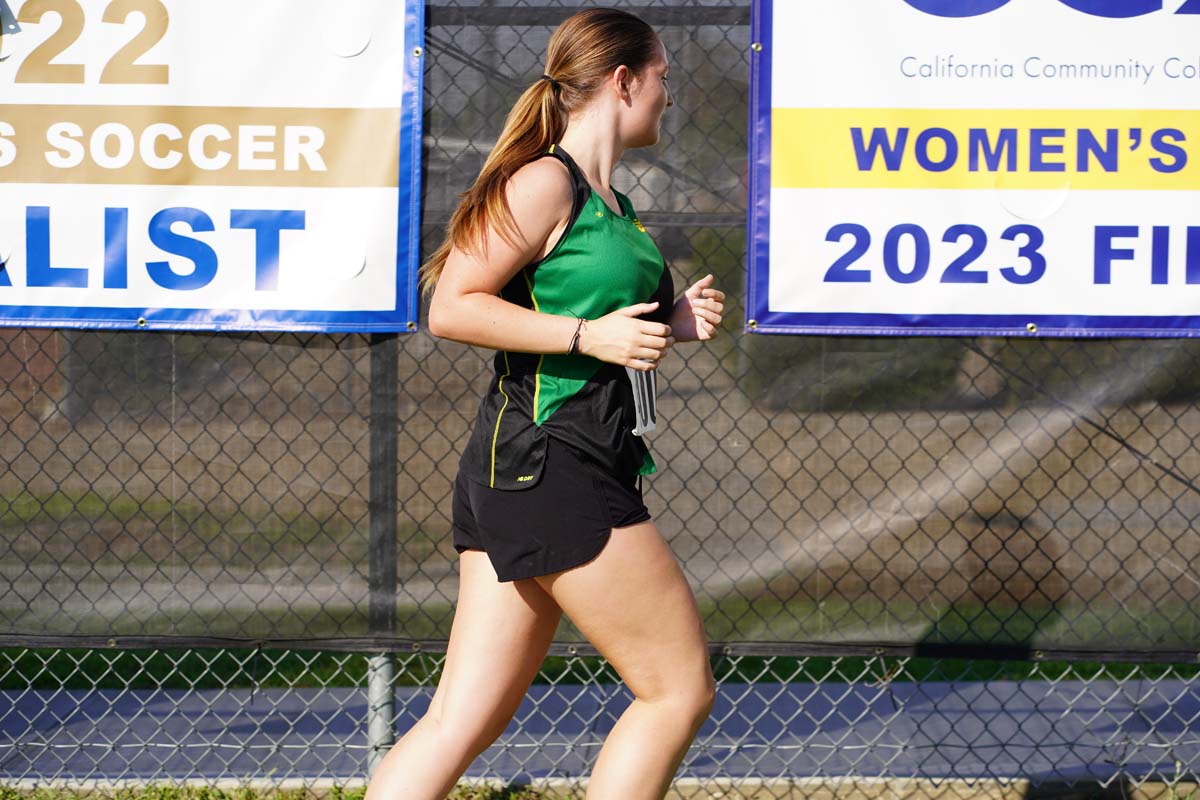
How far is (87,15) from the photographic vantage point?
337 centimetres

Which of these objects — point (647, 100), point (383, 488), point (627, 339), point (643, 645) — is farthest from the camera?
point (383, 488)

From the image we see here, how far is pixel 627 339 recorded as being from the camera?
210 cm

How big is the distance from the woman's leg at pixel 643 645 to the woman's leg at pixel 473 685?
0.10m

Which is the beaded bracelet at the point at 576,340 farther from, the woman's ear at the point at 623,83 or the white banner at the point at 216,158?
the white banner at the point at 216,158

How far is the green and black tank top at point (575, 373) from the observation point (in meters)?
2.19

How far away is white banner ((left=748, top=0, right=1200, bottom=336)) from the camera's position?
3277mm

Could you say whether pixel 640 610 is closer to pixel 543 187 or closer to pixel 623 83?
pixel 543 187

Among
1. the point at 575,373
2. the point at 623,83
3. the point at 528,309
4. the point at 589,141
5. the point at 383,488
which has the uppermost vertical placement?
the point at 623,83

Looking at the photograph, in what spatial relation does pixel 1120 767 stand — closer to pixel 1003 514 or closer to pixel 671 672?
pixel 1003 514

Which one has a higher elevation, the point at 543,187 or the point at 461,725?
the point at 543,187

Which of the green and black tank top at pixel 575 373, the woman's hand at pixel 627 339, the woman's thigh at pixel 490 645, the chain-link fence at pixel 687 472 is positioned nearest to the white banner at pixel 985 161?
the chain-link fence at pixel 687 472

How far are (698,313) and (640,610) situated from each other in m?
0.58

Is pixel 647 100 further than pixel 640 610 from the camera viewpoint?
Yes

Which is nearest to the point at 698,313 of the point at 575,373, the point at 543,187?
the point at 575,373
